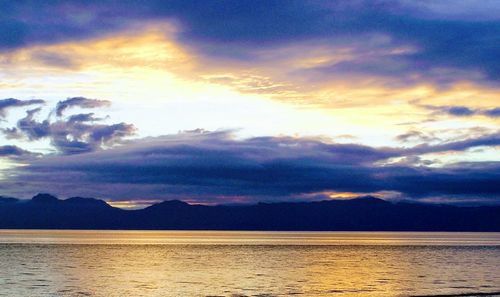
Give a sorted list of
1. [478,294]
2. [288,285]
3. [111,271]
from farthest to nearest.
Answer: [111,271] → [288,285] → [478,294]

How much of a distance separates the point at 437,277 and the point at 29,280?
5922 centimetres

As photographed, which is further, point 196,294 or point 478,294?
point 196,294

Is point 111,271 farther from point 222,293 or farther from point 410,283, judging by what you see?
point 410,283

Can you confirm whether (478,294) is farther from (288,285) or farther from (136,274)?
(136,274)

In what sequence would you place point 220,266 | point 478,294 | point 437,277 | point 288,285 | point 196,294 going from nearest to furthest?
1. point 478,294
2. point 196,294
3. point 288,285
4. point 437,277
5. point 220,266

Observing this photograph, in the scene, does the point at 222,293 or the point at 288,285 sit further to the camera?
the point at 288,285

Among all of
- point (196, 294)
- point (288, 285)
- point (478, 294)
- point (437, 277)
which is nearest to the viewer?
point (478, 294)

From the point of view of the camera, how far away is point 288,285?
297ft

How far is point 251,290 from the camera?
8200cm

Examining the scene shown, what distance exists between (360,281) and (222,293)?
25.6 metres

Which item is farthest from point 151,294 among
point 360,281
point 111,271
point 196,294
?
point 111,271

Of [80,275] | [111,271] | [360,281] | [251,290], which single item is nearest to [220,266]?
[111,271]

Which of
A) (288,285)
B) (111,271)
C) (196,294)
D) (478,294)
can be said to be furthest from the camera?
(111,271)

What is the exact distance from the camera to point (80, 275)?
106m
